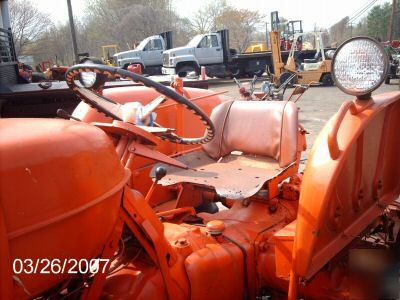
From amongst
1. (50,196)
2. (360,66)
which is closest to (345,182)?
(360,66)

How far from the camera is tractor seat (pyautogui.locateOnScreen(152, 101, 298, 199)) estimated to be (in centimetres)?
258

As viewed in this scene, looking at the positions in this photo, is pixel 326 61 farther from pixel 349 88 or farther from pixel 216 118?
pixel 349 88

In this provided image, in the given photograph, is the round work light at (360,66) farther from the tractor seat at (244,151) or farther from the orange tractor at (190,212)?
the tractor seat at (244,151)

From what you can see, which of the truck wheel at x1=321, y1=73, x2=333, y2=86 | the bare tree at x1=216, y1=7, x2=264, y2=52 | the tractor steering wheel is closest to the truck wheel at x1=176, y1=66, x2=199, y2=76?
the truck wheel at x1=321, y1=73, x2=333, y2=86

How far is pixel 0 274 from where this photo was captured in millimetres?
910

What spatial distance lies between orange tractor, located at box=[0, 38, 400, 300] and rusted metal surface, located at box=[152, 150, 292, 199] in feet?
0.07

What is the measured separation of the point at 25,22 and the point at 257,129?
27.5 meters

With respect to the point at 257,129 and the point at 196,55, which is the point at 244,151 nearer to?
the point at 257,129

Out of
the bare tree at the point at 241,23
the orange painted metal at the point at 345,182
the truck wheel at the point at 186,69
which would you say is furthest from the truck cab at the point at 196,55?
the bare tree at the point at 241,23

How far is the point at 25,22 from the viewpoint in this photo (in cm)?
2639

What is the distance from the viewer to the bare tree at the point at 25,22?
25516mm

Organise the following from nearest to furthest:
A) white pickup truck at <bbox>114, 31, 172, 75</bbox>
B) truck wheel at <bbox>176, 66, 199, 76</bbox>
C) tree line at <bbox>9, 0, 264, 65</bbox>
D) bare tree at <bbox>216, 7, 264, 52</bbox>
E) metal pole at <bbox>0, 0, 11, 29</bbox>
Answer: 1. metal pole at <bbox>0, 0, 11, 29</bbox>
2. truck wheel at <bbox>176, 66, 199, 76</bbox>
3. white pickup truck at <bbox>114, 31, 172, 75</bbox>
4. tree line at <bbox>9, 0, 264, 65</bbox>
5. bare tree at <bbox>216, 7, 264, 52</bbox>

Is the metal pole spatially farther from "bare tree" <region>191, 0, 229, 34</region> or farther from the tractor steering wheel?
"bare tree" <region>191, 0, 229, 34</region>

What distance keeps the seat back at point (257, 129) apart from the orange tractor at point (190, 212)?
0.03 m
